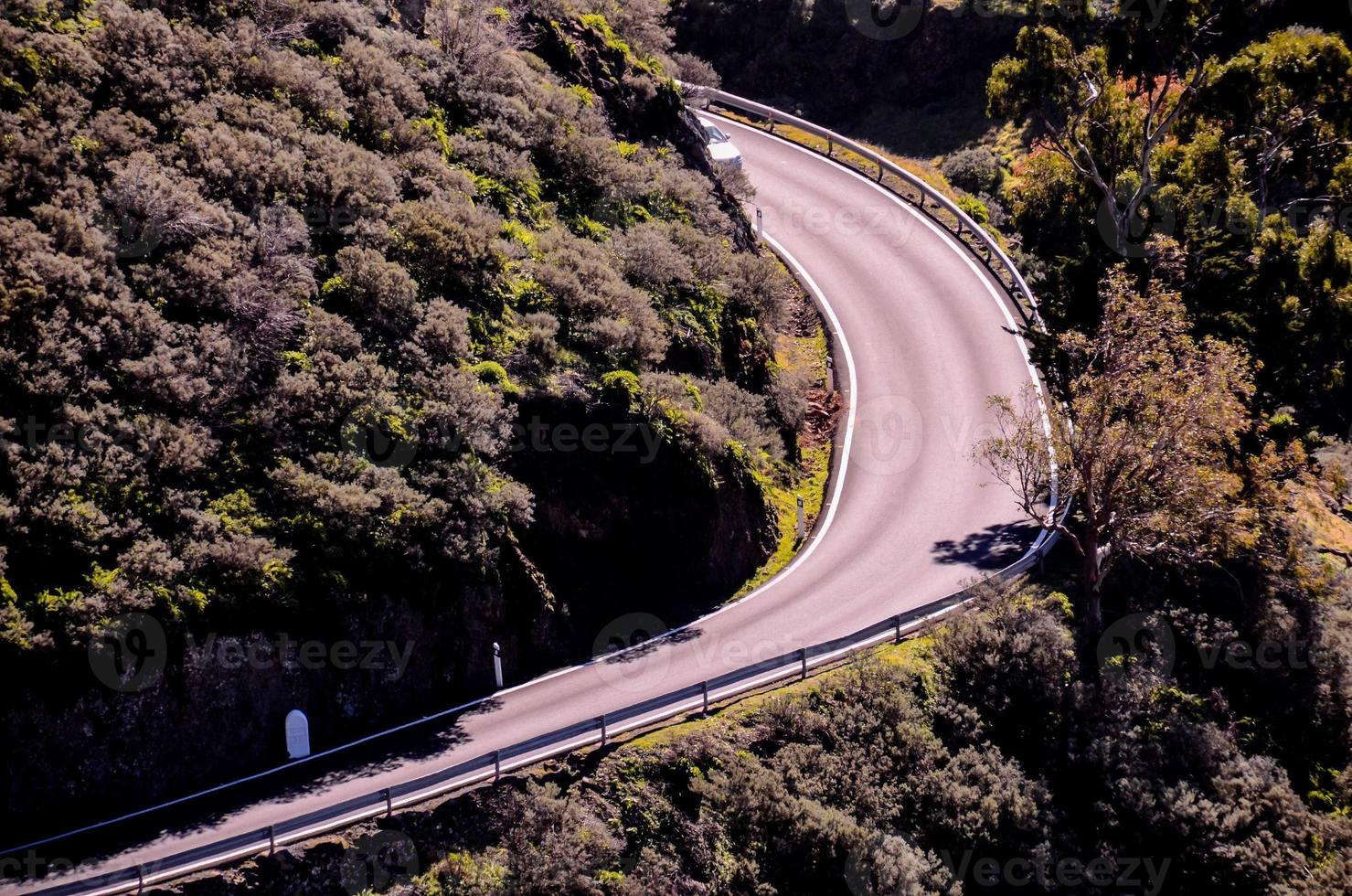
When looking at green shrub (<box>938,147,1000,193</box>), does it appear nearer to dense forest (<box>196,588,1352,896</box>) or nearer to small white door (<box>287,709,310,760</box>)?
dense forest (<box>196,588,1352,896</box>)

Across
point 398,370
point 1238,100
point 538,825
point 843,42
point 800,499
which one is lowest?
point 538,825

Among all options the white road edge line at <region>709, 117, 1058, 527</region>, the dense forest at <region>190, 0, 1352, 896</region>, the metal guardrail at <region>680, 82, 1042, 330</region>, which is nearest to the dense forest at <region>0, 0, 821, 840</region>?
the dense forest at <region>190, 0, 1352, 896</region>

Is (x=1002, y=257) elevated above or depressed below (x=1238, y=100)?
below

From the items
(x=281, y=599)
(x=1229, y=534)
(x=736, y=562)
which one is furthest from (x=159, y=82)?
(x=1229, y=534)

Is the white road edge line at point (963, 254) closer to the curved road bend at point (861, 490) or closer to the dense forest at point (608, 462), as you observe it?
the curved road bend at point (861, 490)

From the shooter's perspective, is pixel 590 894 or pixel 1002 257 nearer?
pixel 590 894

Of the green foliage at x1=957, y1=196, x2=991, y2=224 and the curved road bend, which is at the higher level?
the green foliage at x1=957, y1=196, x2=991, y2=224

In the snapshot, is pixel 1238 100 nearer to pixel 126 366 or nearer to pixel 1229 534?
pixel 1229 534

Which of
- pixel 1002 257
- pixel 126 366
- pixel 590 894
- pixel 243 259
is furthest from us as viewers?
pixel 1002 257
